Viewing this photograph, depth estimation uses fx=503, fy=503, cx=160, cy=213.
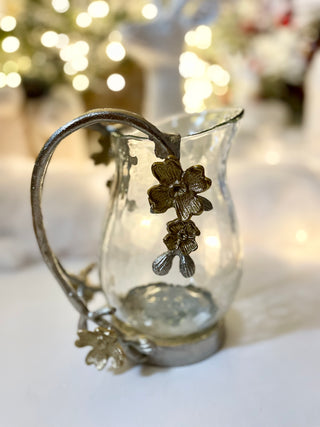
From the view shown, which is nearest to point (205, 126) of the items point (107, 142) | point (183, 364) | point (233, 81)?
point (107, 142)

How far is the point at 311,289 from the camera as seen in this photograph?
0.53m

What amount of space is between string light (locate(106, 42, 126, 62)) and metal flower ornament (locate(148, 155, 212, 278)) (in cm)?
92

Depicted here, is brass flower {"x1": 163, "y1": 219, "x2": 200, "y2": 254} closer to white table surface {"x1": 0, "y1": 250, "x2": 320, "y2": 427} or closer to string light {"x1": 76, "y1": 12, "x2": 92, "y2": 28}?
white table surface {"x1": 0, "y1": 250, "x2": 320, "y2": 427}

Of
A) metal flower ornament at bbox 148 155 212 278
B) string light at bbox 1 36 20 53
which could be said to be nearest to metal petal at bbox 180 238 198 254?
metal flower ornament at bbox 148 155 212 278

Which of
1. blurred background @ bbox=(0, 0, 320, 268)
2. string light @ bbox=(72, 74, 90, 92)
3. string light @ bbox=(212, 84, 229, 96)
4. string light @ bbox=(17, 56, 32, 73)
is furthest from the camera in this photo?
string light @ bbox=(212, 84, 229, 96)

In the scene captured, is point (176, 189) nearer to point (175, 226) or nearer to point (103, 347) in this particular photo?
point (175, 226)

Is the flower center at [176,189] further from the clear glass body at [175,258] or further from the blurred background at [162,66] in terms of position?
the blurred background at [162,66]

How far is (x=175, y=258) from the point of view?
414mm

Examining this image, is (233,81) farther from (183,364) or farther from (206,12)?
(183,364)

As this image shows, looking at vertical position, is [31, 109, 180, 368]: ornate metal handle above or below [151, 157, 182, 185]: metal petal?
above

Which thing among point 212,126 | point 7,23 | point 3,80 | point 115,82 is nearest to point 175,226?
point 212,126

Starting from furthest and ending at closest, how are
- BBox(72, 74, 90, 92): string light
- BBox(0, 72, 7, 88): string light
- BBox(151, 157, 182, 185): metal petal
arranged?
BBox(72, 74, 90, 92): string light
BBox(0, 72, 7, 88): string light
BBox(151, 157, 182, 185): metal petal

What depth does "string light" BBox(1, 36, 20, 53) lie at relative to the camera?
103 cm

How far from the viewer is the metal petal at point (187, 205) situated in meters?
0.33
